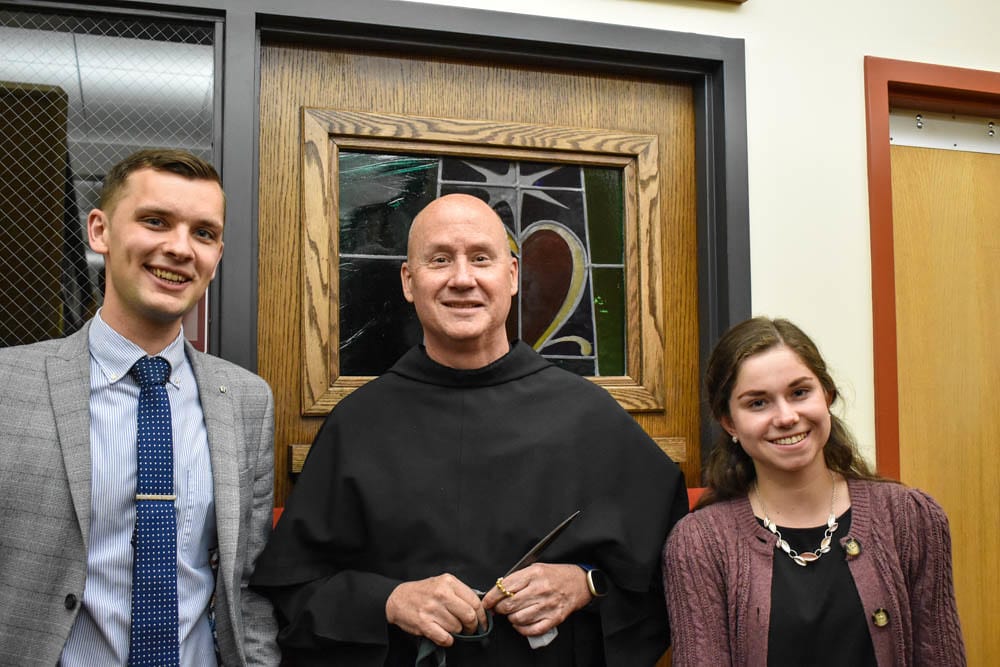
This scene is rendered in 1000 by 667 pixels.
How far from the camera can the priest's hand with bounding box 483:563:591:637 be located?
173cm

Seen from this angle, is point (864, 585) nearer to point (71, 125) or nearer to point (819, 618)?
point (819, 618)

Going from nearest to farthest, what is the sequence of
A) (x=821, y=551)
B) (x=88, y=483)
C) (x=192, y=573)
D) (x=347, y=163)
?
(x=88, y=483) → (x=192, y=573) → (x=821, y=551) → (x=347, y=163)

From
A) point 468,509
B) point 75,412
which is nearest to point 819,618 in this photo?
point 468,509

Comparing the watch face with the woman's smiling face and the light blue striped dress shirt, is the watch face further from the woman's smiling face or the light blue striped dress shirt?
the light blue striped dress shirt

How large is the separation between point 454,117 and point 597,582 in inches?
56.8

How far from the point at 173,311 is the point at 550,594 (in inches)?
39.2

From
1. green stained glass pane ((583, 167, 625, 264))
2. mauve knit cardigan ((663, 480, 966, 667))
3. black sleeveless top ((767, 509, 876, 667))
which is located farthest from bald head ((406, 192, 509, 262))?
black sleeveless top ((767, 509, 876, 667))

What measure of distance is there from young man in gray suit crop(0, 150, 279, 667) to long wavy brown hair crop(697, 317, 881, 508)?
1080 mm

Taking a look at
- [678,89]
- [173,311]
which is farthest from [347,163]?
[678,89]

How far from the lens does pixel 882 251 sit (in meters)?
2.66

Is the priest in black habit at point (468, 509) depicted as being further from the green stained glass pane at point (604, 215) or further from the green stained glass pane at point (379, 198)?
the green stained glass pane at point (604, 215)

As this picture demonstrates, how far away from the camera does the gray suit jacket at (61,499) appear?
149 centimetres

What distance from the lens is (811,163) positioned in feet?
8.68

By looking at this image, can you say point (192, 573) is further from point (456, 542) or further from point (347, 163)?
point (347, 163)
